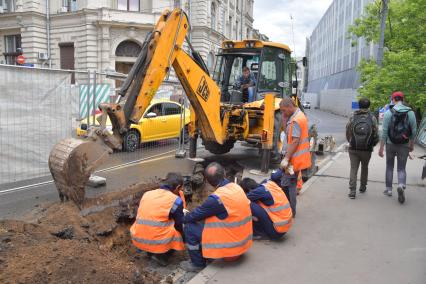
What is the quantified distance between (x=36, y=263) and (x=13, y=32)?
33137 mm

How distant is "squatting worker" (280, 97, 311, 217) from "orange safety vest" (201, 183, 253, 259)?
161 centimetres

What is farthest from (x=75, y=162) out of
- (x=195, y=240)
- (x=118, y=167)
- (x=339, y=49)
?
(x=339, y=49)

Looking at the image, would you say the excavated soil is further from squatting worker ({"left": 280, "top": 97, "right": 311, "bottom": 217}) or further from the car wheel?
the car wheel

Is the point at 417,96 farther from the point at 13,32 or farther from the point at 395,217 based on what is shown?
the point at 13,32

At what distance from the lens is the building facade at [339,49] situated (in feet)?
137

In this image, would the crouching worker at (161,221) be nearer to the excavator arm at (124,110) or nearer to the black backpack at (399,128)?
the excavator arm at (124,110)

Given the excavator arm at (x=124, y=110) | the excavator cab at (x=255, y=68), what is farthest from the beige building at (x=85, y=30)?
the excavator arm at (x=124, y=110)

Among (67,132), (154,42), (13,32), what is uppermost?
(13,32)

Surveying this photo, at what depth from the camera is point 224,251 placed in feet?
14.0

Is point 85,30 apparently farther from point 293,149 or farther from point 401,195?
point 401,195

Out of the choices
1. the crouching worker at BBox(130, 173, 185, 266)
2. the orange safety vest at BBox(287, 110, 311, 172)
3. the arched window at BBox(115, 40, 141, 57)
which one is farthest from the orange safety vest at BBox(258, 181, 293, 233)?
the arched window at BBox(115, 40, 141, 57)

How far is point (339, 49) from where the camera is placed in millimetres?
53531

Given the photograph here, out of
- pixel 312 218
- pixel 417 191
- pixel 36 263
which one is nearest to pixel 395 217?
pixel 312 218

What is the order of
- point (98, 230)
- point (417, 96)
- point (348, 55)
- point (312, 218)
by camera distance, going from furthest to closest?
point (348, 55)
point (417, 96)
point (312, 218)
point (98, 230)
